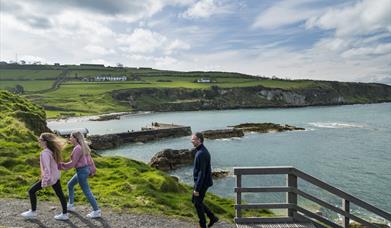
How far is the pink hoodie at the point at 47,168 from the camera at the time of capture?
1239cm

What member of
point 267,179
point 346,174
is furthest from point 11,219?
point 346,174

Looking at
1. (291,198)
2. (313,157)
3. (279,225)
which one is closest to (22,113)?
(279,225)

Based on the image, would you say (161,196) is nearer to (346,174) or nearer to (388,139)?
(346,174)

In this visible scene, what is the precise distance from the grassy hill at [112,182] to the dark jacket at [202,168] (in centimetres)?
371

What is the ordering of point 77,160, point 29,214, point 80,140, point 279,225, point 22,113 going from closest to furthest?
point 279,225 < point 80,140 < point 77,160 < point 29,214 < point 22,113

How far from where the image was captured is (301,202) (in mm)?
32125

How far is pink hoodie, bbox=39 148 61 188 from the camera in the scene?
12391 millimetres

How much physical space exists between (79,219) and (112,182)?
19.0 ft

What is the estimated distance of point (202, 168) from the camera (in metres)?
11.5

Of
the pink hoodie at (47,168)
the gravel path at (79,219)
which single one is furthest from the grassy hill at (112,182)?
the pink hoodie at (47,168)

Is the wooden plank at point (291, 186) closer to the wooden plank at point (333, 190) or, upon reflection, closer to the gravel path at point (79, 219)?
the wooden plank at point (333, 190)

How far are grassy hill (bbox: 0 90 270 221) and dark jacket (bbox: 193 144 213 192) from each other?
3706 mm

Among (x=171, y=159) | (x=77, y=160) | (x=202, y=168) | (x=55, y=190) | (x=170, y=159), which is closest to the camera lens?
(x=202, y=168)

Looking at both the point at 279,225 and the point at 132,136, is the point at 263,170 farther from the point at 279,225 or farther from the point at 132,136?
the point at 132,136
